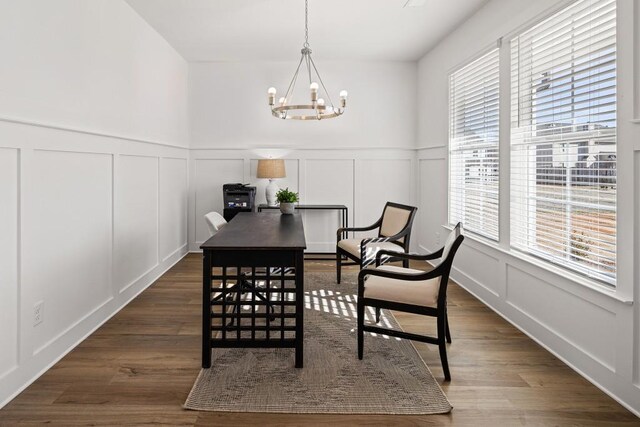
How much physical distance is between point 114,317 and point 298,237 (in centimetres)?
171

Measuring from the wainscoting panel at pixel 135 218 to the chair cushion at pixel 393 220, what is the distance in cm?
230

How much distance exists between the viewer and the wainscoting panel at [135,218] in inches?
146

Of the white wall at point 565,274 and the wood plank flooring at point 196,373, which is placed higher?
the white wall at point 565,274

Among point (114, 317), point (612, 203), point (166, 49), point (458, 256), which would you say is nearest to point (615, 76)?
point (612, 203)

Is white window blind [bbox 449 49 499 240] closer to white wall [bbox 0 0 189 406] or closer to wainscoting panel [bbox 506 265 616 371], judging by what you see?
wainscoting panel [bbox 506 265 616 371]

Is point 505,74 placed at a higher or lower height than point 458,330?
higher

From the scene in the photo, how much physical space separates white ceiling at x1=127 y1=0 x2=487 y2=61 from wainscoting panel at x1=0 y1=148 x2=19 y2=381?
2250 millimetres

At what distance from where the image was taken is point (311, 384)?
245 centimetres

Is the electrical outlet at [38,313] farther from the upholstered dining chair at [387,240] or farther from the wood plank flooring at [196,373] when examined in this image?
the upholstered dining chair at [387,240]

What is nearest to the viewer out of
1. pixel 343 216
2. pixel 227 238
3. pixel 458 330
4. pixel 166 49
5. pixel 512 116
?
pixel 227 238

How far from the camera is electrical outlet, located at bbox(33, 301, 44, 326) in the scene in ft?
8.28

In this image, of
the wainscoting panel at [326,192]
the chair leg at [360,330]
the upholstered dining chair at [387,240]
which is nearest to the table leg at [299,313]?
the chair leg at [360,330]

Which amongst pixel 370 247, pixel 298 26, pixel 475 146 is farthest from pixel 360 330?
pixel 298 26

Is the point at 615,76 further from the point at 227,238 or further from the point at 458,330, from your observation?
the point at 227,238
